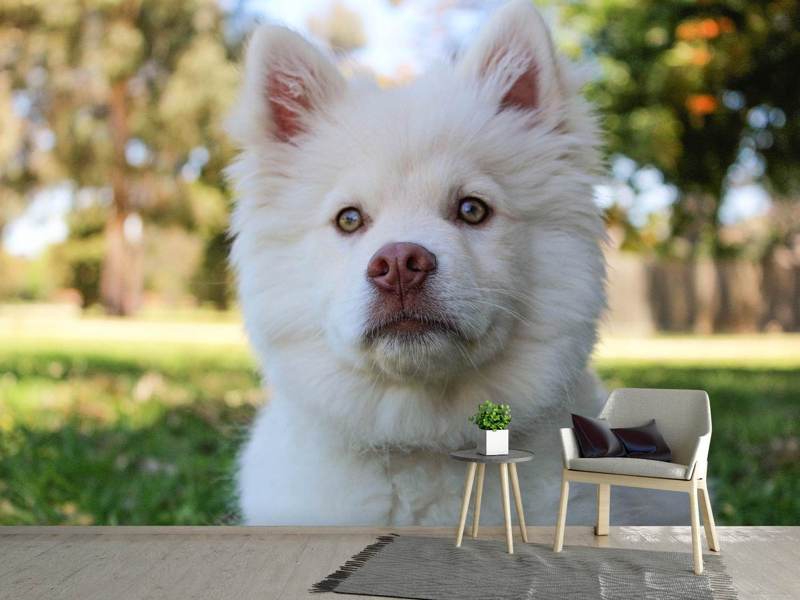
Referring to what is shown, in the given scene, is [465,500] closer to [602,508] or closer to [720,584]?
[602,508]

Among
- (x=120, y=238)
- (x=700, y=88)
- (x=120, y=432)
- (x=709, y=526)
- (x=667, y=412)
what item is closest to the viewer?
(x=709, y=526)

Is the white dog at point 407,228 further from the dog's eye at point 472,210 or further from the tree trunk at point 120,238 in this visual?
the tree trunk at point 120,238

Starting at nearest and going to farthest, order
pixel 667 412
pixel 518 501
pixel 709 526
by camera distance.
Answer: pixel 518 501 → pixel 709 526 → pixel 667 412

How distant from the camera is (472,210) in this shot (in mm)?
2691

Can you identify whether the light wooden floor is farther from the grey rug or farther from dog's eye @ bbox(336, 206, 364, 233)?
dog's eye @ bbox(336, 206, 364, 233)

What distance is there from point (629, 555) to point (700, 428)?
463 mm

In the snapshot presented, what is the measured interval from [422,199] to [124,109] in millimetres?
3517

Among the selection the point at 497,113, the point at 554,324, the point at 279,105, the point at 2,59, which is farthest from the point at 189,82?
the point at 554,324

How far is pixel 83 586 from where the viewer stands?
251 centimetres

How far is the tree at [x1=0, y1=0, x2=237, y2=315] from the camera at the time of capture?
5254 millimetres

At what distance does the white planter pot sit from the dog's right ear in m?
1.14

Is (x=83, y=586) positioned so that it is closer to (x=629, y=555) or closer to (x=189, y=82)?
(x=629, y=555)

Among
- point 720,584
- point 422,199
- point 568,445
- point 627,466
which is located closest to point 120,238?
point 422,199

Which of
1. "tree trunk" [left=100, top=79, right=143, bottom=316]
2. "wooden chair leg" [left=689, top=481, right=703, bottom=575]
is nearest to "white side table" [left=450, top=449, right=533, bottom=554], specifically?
"wooden chair leg" [left=689, top=481, right=703, bottom=575]
